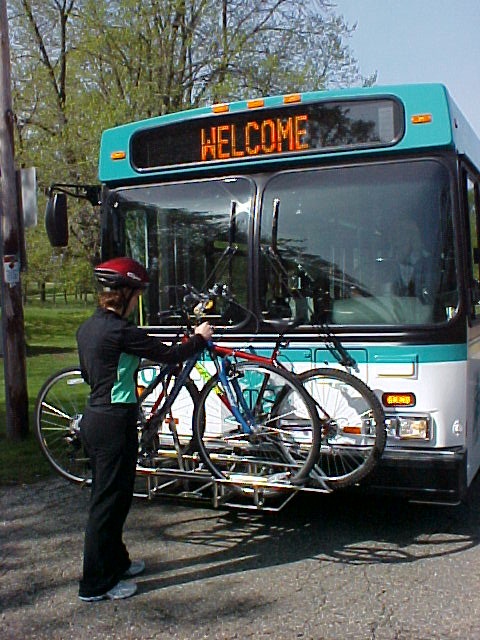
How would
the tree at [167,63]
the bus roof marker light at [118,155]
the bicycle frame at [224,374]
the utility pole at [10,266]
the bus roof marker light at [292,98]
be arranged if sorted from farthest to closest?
the tree at [167,63], the utility pole at [10,266], the bus roof marker light at [118,155], the bus roof marker light at [292,98], the bicycle frame at [224,374]

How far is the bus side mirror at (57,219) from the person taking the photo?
620 centimetres

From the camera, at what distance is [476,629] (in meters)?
3.94

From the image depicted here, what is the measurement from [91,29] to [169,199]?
13763 millimetres

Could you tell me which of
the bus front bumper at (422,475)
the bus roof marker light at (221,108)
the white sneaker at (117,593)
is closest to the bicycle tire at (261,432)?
the bus front bumper at (422,475)

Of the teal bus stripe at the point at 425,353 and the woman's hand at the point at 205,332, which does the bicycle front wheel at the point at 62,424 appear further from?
the teal bus stripe at the point at 425,353

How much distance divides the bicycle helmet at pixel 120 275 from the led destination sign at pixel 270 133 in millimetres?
1467

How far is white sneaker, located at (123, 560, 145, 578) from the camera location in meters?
4.69

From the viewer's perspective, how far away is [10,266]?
8367 mm

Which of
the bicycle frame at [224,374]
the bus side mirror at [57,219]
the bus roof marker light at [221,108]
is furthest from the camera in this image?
the bus side mirror at [57,219]

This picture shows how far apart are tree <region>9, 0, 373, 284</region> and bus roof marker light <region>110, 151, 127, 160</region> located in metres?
11.1

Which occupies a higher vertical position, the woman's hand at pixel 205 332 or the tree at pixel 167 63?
the tree at pixel 167 63

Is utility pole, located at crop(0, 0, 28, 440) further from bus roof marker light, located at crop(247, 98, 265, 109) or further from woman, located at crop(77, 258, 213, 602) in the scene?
woman, located at crop(77, 258, 213, 602)

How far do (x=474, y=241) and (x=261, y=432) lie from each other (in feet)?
6.36

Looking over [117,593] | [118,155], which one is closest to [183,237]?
[118,155]
